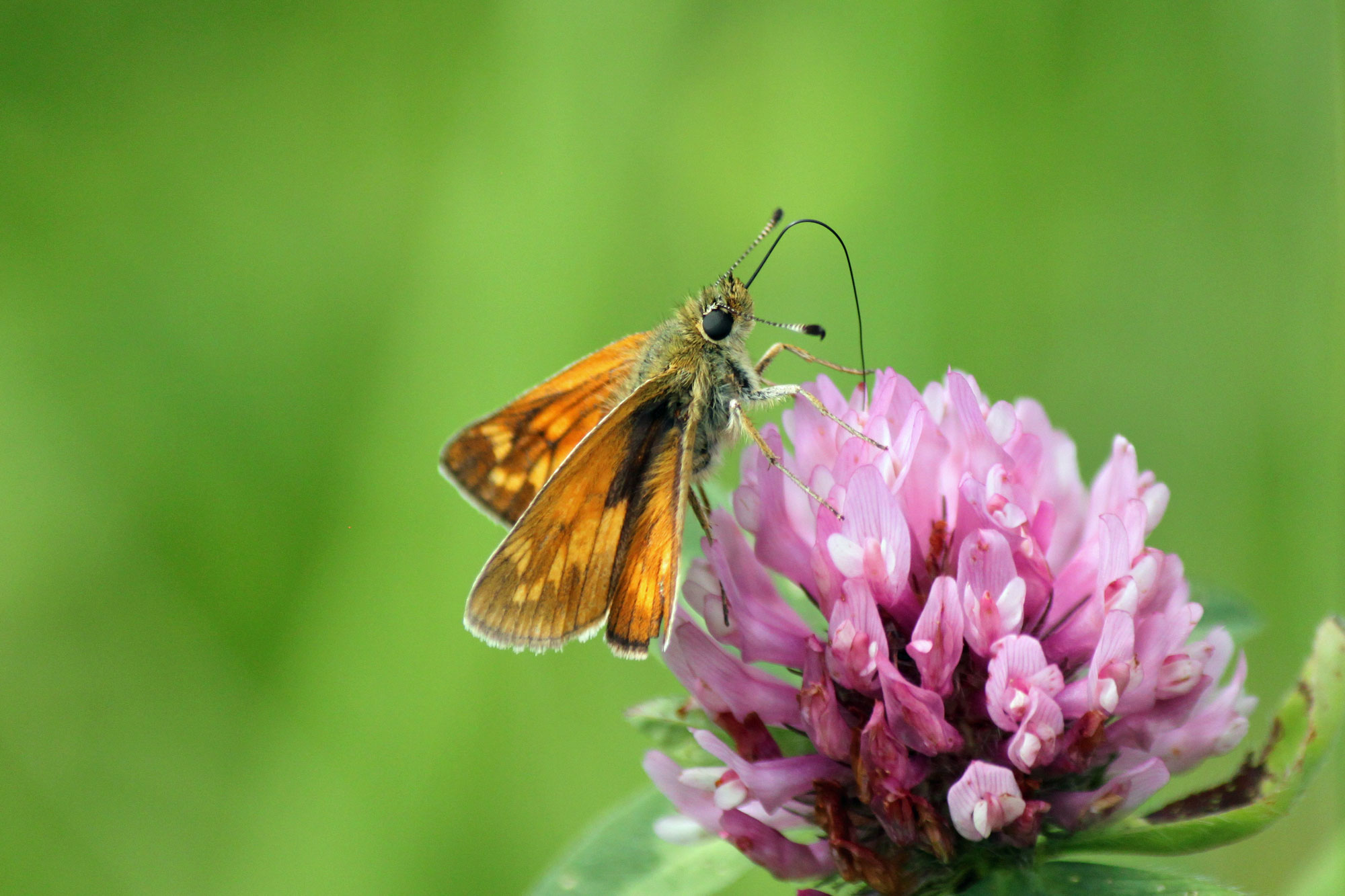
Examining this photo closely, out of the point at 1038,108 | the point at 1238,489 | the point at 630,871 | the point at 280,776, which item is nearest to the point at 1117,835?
the point at 630,871

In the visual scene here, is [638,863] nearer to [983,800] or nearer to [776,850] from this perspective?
[776,850]

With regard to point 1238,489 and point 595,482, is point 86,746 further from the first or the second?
point 1238,489

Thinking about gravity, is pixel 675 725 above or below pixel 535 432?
below

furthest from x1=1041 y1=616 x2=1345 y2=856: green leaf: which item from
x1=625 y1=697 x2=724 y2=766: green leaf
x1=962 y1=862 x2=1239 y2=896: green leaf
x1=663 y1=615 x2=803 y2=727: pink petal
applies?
x1=625 y1=697 x2=724 y2=766: green leaf

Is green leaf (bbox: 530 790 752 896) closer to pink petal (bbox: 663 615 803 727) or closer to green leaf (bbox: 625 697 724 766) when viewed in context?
green leaf (bbox: 625 697 724 766)

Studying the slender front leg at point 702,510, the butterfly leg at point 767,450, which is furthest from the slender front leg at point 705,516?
the butterfly leg at point 767,450

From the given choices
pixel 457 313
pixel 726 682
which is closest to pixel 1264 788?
pixel 726 682

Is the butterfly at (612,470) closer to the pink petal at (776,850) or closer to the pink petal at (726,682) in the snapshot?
the pink petal at (726,682)
